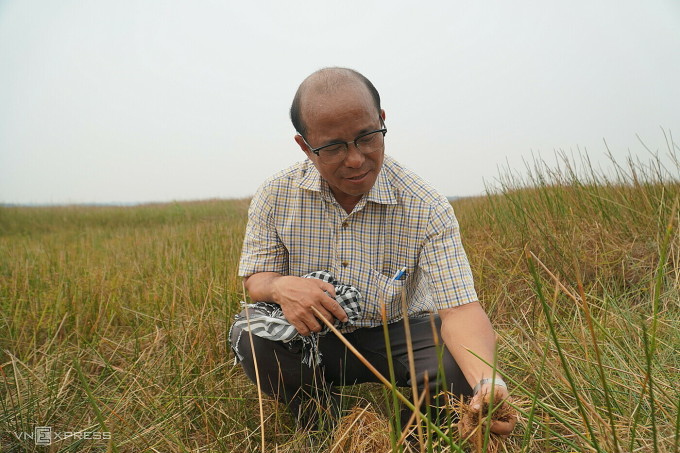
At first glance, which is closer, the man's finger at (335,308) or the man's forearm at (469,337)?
the man's forearm at (469,337)

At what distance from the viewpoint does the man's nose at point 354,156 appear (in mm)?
1478

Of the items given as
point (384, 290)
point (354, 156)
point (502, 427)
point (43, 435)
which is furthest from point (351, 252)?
point (43, 435)

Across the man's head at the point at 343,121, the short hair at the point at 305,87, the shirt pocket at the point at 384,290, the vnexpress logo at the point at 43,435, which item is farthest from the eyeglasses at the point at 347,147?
the vnexpress logo at the point at 43,435

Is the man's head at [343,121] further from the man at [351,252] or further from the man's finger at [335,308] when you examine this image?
the man's finger at [335,308]

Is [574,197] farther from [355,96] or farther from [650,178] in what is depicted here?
[355,96]

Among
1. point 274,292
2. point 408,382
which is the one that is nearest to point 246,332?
point 274,292

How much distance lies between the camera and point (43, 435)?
141 cm

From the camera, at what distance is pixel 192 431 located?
1.58 metres

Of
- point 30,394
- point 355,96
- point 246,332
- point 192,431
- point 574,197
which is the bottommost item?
point 192,431

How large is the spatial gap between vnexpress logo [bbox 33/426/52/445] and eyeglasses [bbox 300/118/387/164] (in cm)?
118

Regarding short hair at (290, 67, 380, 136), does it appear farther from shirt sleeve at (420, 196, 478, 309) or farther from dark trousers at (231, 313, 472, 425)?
dark trousers at (231, 313, 472, 425)

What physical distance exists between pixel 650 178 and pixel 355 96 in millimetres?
2743

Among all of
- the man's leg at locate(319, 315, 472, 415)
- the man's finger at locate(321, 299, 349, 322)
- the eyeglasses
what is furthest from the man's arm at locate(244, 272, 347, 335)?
the eyeglasses

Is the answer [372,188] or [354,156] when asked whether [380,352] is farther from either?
[354,156]
